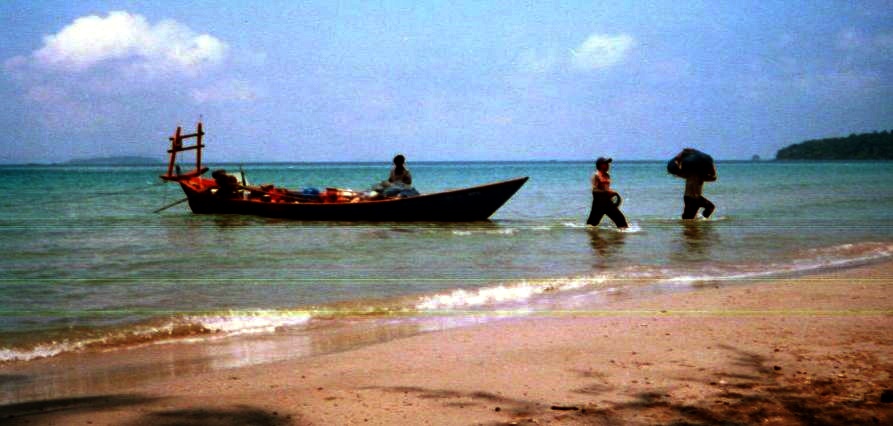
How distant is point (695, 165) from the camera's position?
16.4 m

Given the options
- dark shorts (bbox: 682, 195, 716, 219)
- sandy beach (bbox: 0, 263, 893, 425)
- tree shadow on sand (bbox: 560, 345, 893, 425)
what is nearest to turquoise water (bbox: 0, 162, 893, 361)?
dark shorts (bbox: 682, 195, 716, 219)

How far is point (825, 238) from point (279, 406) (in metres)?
12.6

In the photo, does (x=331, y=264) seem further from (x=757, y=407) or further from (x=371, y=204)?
(x=757, y=407)

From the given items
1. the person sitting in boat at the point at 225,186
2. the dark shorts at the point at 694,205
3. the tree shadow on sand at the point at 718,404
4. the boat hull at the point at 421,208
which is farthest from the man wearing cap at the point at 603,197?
the tree shadow on sand at the point at 718,404

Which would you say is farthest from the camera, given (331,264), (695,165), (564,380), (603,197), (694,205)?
(694,205)

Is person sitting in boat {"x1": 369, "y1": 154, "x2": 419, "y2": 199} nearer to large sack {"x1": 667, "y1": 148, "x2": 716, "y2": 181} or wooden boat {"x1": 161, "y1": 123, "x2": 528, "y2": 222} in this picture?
wooden boat {"x1": 161, "y1": 123, "x2": 528, "y2": 222}

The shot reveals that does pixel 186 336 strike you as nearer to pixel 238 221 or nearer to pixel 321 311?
pixel 321 311

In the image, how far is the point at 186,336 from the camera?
6105mm

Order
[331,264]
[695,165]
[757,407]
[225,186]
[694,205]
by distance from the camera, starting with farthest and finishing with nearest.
→ [225,186] → [694,205] → [695,165] → [331,264] → [757,407]

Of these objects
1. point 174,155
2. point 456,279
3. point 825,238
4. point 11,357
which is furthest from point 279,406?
point 174,155

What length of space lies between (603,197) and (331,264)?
6473 millimetres

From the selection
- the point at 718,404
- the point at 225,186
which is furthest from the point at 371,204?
the point at 718,404

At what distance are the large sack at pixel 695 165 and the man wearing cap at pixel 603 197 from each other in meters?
2.32

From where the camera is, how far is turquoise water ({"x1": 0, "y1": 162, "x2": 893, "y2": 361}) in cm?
691
